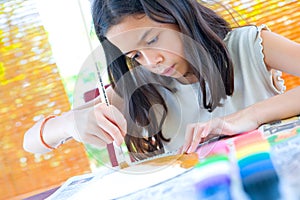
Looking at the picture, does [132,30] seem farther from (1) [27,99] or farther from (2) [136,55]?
(1) [27,99]

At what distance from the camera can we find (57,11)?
78.0 inches

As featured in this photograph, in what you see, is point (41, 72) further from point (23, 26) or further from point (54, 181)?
point (54, 181)

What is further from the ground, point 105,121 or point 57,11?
point 57,11

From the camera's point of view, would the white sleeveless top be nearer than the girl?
No

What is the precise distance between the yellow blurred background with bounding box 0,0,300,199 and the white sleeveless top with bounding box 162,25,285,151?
1346mm

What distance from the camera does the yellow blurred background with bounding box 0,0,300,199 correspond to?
90.0 inches

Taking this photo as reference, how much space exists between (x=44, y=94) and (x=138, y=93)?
4.87 feet

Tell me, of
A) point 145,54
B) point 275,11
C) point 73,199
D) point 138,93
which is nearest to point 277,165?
point 73,199

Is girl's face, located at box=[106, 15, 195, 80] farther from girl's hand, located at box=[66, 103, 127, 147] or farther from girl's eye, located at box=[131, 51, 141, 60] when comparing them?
girl's hand, located at box=[66, 103, 127, 147]

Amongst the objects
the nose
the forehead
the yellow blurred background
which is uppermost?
the forehead

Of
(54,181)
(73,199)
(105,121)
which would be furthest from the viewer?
(54,181)

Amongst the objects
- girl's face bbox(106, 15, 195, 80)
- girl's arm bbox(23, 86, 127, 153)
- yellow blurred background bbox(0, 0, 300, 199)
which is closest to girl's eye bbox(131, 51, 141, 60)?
girl's face bbox(106, 15, 195, 80)

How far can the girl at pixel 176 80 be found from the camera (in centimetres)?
75

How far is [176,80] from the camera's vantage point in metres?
1.00
